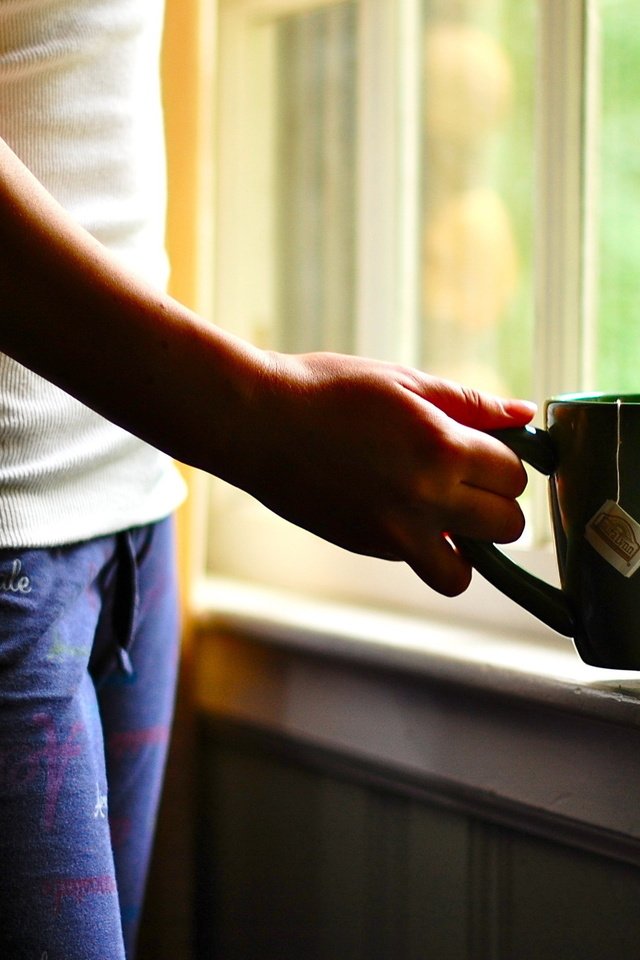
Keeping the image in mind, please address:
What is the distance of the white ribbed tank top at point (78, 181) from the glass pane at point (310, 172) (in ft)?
1.96

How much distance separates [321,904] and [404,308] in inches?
26.3

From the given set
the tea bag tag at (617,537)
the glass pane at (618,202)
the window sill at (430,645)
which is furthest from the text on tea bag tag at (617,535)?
the glass pane at (618,202)

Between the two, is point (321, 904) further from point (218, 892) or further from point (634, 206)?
point (634, 206)

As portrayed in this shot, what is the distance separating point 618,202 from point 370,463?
0.61 metres

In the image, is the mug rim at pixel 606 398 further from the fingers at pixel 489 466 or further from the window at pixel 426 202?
the window at pixel 426 202

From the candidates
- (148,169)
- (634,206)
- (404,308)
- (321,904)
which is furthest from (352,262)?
(321,904)

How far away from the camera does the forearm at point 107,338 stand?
1.74 feet

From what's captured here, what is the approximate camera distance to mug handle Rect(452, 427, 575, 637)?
617 mm

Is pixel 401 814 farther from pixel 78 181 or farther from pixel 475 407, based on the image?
pixel 78 181

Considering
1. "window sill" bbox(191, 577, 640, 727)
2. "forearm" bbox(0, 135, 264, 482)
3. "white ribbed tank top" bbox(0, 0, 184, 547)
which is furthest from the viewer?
"window sill" bbox(191, 577, 640, 727)

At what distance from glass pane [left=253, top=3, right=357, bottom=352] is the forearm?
794 mm

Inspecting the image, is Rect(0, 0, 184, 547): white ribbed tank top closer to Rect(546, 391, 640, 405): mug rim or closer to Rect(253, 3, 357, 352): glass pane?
Rect(546, 391, 640, 405): mug rim

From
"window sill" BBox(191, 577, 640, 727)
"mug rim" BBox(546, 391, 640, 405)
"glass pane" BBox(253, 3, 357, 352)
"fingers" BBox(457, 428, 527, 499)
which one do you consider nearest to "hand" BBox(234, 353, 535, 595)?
"fingers" BBox(457, 428, 527, 499)

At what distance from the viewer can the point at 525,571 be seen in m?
0.65
